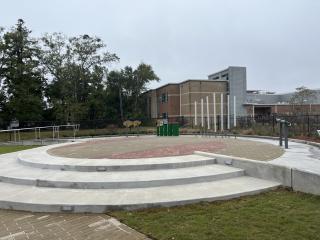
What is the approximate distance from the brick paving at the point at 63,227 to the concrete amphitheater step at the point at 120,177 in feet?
4.50

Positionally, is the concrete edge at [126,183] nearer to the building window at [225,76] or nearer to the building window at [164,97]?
the building window at [164,97]

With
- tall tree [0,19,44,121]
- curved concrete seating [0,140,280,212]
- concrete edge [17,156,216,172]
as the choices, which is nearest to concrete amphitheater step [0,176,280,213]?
curved concrete seating [0,140,280,212]

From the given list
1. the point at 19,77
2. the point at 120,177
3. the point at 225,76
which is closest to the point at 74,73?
the point at 19,77

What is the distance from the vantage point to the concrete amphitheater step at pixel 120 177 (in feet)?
22.0

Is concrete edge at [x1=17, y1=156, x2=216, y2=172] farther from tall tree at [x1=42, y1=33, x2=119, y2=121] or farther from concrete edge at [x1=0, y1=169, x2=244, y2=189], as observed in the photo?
tall tree at [x1=42, y1=33, x2=119, y2=121]

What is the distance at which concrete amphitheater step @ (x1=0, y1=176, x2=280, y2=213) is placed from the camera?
554cm

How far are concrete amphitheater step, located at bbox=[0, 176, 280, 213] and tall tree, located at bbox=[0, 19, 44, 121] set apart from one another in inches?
1231

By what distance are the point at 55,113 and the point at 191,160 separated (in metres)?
34.2

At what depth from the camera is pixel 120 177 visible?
7.18 metres

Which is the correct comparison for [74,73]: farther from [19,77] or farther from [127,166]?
[127,166]

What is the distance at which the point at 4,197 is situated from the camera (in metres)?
6.27

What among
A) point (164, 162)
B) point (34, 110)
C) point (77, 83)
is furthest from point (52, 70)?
point (164, 162)

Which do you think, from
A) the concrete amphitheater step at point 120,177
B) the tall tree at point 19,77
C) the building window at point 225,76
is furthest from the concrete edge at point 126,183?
the building window at point 225,76

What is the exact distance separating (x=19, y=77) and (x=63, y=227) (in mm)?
35705
